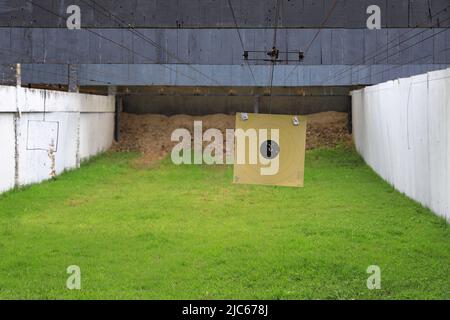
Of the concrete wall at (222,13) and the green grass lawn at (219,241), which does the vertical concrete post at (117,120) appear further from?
the green grass lawn at (219,241)

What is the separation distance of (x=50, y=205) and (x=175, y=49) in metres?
12.6

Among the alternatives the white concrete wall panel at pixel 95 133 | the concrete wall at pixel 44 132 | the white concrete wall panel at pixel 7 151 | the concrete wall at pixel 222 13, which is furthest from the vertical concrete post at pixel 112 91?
the white concrete wall panel at pixel 7 151

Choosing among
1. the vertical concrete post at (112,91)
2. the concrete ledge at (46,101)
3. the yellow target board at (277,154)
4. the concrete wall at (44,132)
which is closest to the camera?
the yellow target board at (277,154)

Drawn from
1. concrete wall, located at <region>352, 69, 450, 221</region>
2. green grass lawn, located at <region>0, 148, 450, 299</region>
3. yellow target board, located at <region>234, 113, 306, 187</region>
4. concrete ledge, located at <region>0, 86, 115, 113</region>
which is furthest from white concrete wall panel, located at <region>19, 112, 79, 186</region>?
concrete wall, located at <region>352, 69, 450, 221</region>

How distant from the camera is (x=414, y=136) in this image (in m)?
16.1

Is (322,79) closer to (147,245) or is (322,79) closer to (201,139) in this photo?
(201,139)

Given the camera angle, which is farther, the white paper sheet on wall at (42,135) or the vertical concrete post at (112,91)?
the vertical concrete post at (112,91)

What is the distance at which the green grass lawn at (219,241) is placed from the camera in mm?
8766

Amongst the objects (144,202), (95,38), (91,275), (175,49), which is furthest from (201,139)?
(91,275)

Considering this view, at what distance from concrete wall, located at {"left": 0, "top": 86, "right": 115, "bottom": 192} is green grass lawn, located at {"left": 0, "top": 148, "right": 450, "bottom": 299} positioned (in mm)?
738

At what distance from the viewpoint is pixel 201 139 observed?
28234 millimetres

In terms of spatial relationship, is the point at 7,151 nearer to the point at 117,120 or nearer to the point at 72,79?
the point at 72,79

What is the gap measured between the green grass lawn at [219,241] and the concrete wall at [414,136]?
467 millimetres

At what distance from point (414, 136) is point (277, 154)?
4.45 meters
